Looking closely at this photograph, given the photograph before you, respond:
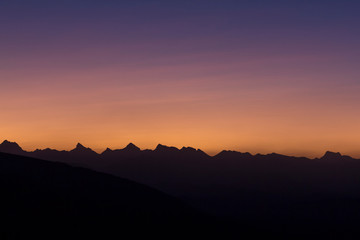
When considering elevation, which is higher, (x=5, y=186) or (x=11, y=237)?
(x=5, y=186)

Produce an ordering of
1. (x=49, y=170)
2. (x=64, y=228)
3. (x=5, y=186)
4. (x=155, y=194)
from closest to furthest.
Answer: (x=64, y=228)
(x=5, y=186)
(x=49, y=170)
(x=155, y=194)

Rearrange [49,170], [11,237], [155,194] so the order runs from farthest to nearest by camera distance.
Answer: [155,194] → [49,170] → [11,237]

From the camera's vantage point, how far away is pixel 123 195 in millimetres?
141125

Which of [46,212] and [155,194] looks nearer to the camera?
[46,212]

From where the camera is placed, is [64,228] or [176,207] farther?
[176,207]

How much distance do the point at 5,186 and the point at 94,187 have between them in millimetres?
29743

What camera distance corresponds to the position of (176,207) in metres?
146

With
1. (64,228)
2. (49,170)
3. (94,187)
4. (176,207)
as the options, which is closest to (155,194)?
(176,207)

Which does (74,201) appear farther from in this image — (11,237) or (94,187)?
(11,237)

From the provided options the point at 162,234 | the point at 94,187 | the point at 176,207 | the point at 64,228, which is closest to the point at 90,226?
the point at 64,228

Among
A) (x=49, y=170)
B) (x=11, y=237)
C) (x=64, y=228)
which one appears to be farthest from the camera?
(x=49, y=170)

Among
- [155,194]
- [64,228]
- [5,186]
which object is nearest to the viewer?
[64,228]

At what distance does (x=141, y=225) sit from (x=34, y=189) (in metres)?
27.4

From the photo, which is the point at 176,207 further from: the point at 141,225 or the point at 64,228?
the point at 64,228
